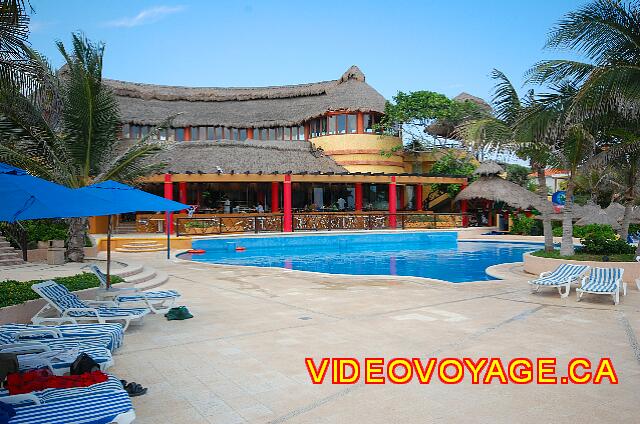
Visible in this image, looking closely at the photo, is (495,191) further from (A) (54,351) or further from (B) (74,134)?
(A) (54,351)

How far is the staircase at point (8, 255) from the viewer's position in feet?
41.7

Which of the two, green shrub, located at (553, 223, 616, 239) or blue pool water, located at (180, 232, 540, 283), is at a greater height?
green shrub, located at (553, 223, 616, 239)

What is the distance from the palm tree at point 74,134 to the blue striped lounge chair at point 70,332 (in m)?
7.91

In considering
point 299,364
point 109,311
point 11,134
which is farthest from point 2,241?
point 299,364

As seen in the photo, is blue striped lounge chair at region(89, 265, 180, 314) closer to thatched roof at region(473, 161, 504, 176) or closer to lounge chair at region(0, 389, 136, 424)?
lounge chair at region(0, 389, 136, 424)

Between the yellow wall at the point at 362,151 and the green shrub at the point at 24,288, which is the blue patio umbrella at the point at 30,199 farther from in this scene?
the yellow wall at the point at 362,151

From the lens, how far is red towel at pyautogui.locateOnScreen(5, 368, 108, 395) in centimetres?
390

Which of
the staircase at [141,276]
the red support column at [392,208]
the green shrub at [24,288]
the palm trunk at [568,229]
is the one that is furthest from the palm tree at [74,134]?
the red support column at [392,208]

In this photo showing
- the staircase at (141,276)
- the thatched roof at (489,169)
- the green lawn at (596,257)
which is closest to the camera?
the staircase at (141,276)

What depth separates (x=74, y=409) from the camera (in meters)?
3.46

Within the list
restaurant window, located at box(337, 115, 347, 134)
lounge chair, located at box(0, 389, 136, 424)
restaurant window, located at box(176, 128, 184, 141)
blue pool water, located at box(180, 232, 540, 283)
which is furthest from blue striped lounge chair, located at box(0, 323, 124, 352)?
restaurant window, located at box(176, 128, 184, 141)

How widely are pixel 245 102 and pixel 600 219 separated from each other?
26.1 m

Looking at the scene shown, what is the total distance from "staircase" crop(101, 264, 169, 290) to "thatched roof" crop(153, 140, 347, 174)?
14.6m

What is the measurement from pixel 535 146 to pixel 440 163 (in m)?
19.7
